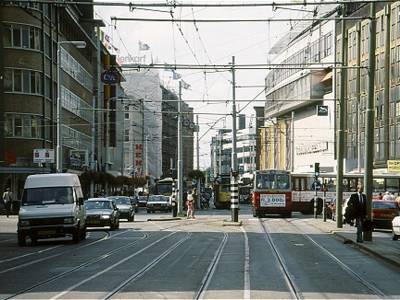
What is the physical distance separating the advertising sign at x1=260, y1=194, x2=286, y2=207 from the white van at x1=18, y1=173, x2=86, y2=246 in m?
25.5

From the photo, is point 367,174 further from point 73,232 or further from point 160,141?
point 160,141

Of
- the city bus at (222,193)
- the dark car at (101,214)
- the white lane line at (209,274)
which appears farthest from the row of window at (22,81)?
the white lane line at (209,274)

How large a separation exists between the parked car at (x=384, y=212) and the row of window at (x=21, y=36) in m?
34.3

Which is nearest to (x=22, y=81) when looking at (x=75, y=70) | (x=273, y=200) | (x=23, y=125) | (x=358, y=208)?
(x=23, y=125)

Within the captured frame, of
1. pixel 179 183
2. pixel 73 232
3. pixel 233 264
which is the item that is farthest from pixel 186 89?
pixel 233 264

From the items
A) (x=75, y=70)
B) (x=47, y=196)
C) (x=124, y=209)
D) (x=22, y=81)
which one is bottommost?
(x=124, y=209)

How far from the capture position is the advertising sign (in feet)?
170

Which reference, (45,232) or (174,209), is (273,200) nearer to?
(174,209)

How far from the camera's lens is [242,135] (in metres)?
176

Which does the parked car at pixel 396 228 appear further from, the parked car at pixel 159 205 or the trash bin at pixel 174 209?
the parked car at pixel 159 205

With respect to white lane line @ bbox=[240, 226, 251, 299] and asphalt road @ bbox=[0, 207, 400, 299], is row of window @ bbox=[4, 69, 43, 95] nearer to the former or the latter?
asphalt road @ bbox=[0, 207, 400, 299]

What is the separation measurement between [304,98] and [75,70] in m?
30.8

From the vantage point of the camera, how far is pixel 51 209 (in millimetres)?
26125

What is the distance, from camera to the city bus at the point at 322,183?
5647cm
